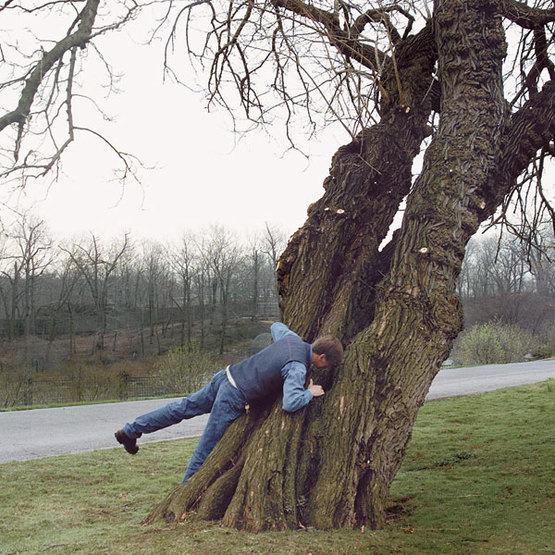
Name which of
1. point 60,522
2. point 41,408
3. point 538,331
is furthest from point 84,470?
point 538,331

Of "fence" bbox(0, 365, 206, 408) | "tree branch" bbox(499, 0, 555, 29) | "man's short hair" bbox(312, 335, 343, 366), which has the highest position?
"tree branch" bbox(499, 0, 555, 29)

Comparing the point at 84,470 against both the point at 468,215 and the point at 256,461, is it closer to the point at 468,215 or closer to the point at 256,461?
the point at 256,461

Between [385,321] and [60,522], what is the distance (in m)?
3.34

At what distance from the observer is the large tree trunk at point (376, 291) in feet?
13.9

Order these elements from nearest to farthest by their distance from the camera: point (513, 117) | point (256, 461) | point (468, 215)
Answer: point (256, 461) → point (468, 215) → point (513, 117)

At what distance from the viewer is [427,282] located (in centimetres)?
468

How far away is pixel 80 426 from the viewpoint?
11.7m

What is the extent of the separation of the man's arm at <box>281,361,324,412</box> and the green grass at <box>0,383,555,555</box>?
0.90 meters

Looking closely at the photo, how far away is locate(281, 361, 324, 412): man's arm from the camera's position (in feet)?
13.8

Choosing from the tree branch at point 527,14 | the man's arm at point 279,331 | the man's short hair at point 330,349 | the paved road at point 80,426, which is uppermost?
the tree branch at point 527,14

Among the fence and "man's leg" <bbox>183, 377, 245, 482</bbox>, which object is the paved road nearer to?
"man's leg" <bbox>183, 377, 245, 482</bbox>

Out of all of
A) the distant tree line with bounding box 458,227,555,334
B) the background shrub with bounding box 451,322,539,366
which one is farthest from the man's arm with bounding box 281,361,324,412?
the distant tree line with bounding box 458,227,555,334

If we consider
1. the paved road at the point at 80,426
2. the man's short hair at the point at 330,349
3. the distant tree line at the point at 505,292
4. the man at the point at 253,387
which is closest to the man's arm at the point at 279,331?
the man at the point at 253,387

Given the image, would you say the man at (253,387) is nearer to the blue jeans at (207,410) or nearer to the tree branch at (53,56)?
the blue jeans at (207,410)
